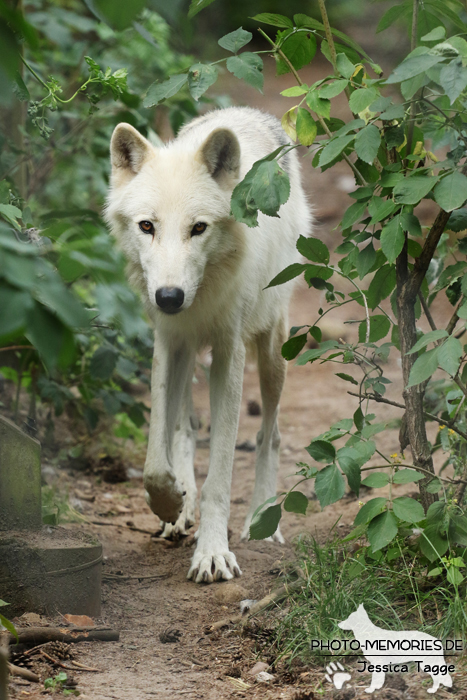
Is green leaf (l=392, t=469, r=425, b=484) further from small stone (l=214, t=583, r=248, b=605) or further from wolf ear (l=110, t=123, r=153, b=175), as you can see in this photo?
wolf ear (l=110, t=123, r=153, b=175)

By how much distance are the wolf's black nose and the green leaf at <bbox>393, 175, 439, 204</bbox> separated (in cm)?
112

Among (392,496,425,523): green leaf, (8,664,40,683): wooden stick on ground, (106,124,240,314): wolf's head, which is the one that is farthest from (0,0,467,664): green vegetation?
(8,664,40,683): wooden stick on ground

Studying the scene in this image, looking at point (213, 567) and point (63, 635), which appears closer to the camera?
point (63, 635)

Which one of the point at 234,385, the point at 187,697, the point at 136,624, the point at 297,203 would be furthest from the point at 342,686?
the point at 297,203

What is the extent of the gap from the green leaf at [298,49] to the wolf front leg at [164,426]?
1.69m

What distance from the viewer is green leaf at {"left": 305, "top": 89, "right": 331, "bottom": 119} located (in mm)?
2342

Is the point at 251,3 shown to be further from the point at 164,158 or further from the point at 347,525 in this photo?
the point at 347,525

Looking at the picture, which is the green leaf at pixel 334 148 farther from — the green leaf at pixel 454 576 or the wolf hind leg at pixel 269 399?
the wolf hind leg at pixel 269 399

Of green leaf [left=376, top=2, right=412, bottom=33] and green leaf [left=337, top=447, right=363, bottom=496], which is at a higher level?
green leaf [left=376, top=2, right=412, bottom=33]

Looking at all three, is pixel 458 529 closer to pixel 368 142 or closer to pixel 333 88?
pixel 368 142

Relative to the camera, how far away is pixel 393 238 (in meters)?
2.22

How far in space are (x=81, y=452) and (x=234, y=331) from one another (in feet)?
7.01

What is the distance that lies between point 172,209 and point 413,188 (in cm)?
137

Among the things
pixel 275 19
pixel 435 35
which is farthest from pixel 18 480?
pixel 435 35
